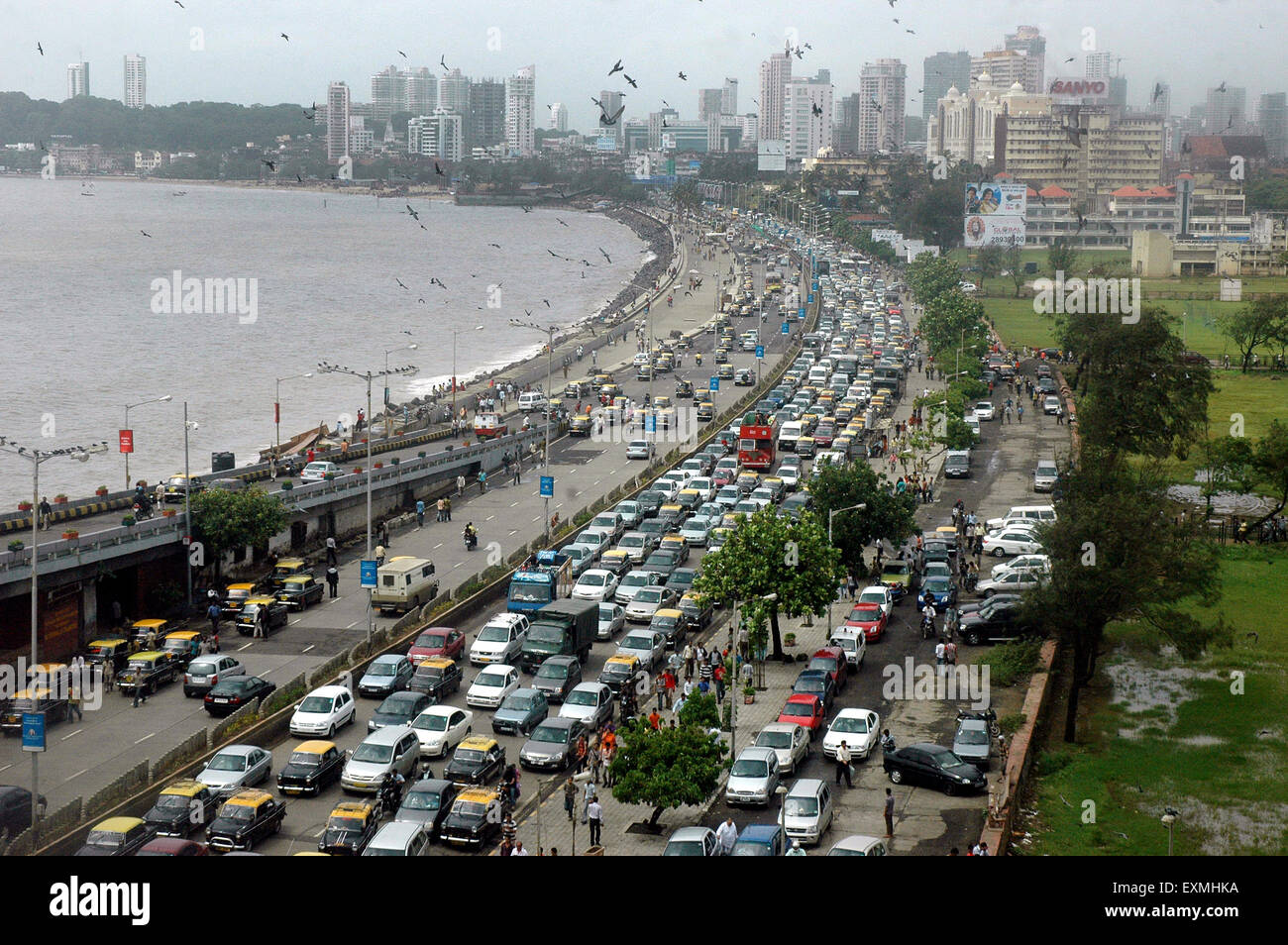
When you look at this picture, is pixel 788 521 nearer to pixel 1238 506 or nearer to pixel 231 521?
pixel 231 521

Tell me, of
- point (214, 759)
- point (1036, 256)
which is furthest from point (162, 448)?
point (1036, 256)

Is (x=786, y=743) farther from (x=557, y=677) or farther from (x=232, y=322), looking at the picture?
(x=232, y=322)

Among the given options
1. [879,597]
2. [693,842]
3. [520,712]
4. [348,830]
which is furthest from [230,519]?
[693,842]

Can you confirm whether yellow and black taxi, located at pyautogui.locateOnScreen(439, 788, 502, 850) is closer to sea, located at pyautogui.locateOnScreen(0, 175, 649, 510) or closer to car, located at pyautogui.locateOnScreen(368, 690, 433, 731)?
car, located at pyautogui.locateOnScreen(368, 690, 433, 731)

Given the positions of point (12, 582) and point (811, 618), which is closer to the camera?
point (12, 582)

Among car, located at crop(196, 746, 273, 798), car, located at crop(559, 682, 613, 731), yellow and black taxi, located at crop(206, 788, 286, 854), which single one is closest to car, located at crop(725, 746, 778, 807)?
car, located at crop(559, 682, 613, 731)
